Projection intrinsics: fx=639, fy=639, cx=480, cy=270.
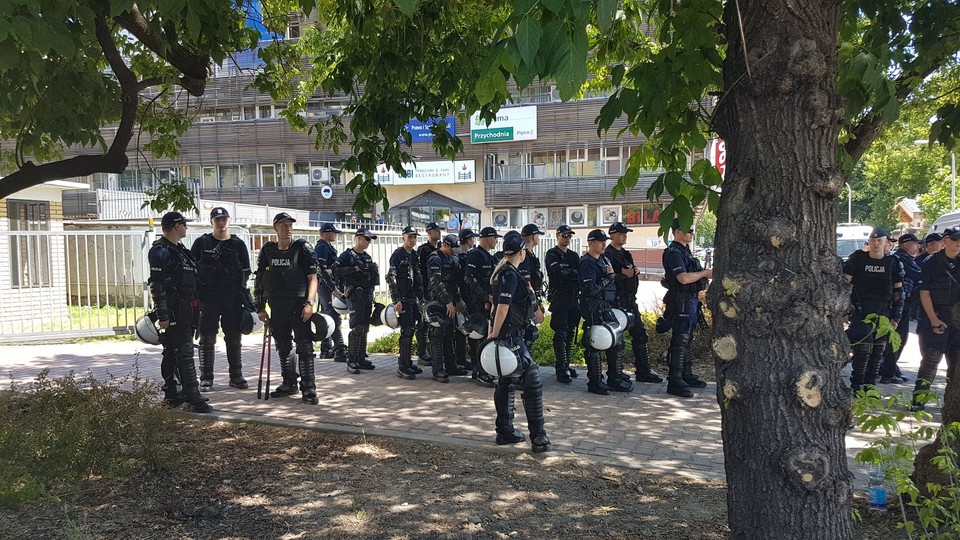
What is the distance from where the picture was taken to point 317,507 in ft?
13.6

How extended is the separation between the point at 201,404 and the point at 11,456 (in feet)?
7.70

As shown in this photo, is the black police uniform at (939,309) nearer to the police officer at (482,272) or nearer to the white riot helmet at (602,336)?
the white riot helmet at (602,336)

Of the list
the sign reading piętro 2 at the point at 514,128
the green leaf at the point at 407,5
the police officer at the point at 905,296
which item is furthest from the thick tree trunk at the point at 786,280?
the sign reading piętro 2 at the point at 514,128

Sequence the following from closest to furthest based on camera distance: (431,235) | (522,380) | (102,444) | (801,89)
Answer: (801,89) < (102,444) < (522,380) < (431,235)

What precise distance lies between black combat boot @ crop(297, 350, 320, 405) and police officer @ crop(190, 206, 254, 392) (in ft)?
3.72

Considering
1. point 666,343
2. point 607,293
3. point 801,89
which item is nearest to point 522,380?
point 607,293

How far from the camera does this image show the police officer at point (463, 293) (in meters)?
8.41

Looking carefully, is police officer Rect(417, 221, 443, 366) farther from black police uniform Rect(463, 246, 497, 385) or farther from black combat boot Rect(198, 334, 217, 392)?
black combat boot Rect(198, 334, 217, 392)

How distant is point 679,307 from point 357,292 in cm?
435

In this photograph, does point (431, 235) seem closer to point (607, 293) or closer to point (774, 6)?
point (607, 293)

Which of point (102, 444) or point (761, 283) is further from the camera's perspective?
point (102, 444)

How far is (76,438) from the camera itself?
14.7 feet

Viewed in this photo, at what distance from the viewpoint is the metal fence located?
12023 millimetres

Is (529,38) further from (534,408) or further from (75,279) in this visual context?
(75,279)
